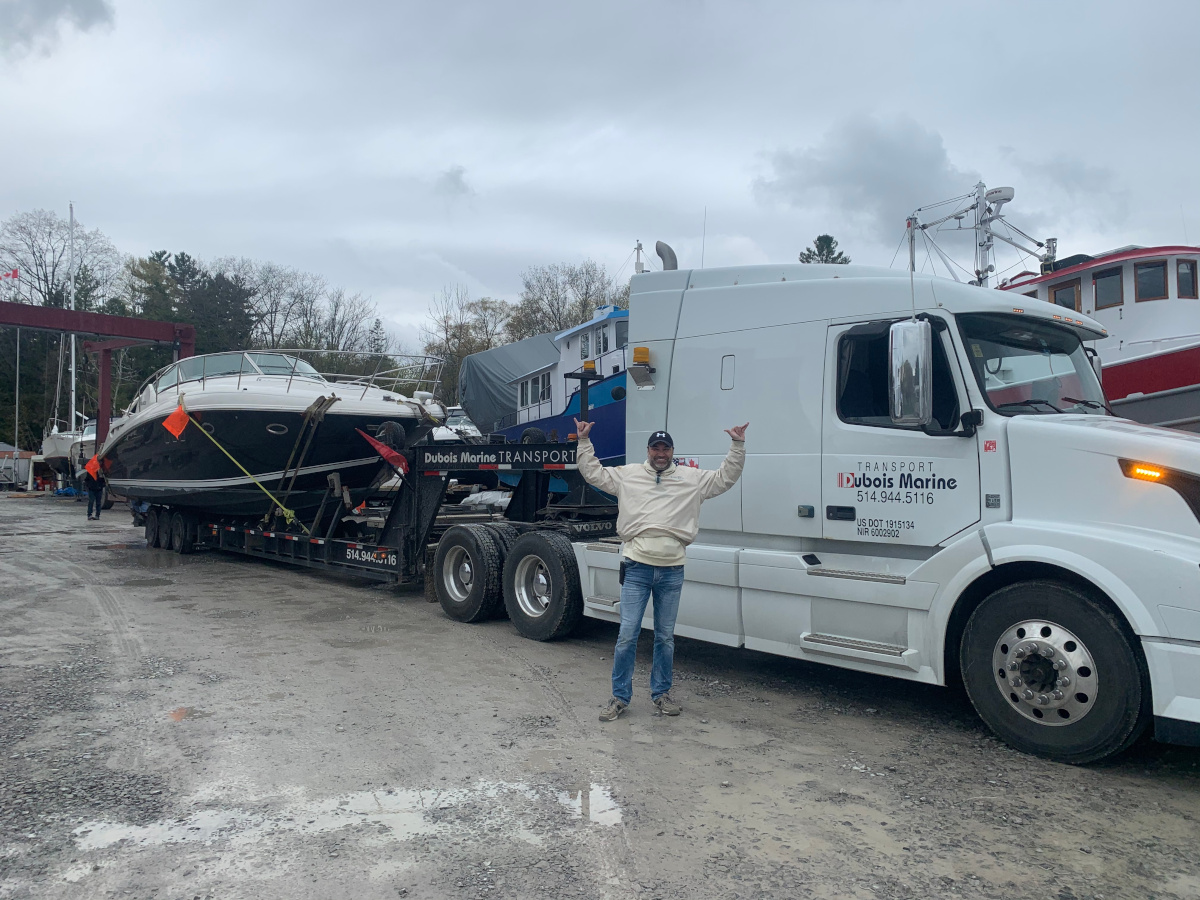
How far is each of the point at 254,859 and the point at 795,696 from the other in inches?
142

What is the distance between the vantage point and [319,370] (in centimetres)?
1181

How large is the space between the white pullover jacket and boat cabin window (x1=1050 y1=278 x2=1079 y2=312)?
10.1m

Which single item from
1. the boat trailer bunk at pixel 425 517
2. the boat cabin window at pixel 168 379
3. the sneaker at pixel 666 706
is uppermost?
the boat cabin window at pixel 168 379

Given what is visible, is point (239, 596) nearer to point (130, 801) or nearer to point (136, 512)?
point (130, 801)

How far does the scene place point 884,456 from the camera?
16.7 feet

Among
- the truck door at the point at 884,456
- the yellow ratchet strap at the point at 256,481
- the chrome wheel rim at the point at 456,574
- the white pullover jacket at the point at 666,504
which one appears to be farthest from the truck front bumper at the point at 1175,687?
the yellow ratchet strap at the point at 256,481

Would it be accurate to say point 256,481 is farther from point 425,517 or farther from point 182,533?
point 425,517

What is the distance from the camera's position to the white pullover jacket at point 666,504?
16.9ft

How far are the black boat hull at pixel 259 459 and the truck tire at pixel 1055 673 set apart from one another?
8559 millimetres

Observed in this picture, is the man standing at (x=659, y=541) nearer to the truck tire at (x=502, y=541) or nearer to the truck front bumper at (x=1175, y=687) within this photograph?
the truck front bumper at (x=1175, y=687)

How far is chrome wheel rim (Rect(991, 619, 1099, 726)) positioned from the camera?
13.7 feet

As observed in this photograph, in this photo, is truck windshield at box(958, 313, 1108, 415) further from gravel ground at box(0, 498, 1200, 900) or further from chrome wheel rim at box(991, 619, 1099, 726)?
gravel ground at box(0, 498, 1200, 900)

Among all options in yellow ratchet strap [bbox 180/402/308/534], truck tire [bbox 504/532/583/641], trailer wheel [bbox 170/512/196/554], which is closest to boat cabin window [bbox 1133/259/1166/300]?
truck tire [bbox 504/532/583/641]

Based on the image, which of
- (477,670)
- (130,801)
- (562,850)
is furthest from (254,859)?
(477,670)
